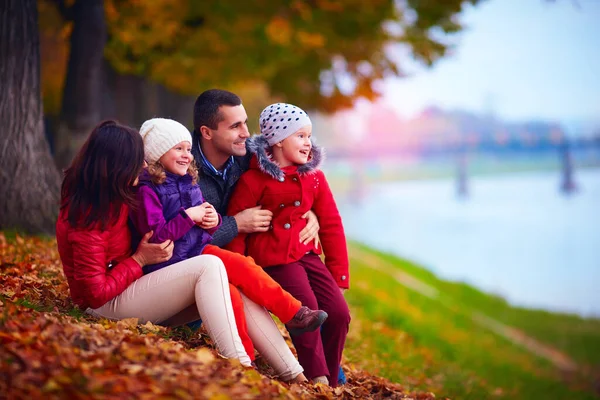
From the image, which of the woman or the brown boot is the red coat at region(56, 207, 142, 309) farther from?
the brown boot

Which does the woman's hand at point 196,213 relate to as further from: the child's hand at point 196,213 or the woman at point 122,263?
the woman at point 122,263

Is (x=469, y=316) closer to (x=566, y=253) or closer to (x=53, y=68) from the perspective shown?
(x=53, y=68)

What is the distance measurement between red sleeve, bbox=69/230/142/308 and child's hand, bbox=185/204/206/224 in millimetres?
472

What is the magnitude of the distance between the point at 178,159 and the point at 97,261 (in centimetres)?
72

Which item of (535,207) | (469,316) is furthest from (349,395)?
(535,207)

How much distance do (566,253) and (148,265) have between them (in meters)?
36.4

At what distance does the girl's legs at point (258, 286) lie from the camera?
3.90m

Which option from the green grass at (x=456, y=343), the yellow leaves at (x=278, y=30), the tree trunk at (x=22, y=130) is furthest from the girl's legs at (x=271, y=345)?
the yellow leaves at (x=278, y=30)

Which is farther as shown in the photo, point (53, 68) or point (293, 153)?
point (53, 68)

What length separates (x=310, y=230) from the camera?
447cm

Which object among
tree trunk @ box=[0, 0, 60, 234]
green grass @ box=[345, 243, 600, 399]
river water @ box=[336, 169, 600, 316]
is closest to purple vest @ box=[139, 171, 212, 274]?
green grass @ box=[345, 243, 600, 399]

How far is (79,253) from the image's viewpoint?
3.77 meters

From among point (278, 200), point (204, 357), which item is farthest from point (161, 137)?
point (204, 357)

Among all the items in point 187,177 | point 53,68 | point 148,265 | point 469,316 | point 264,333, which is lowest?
point 469,316
